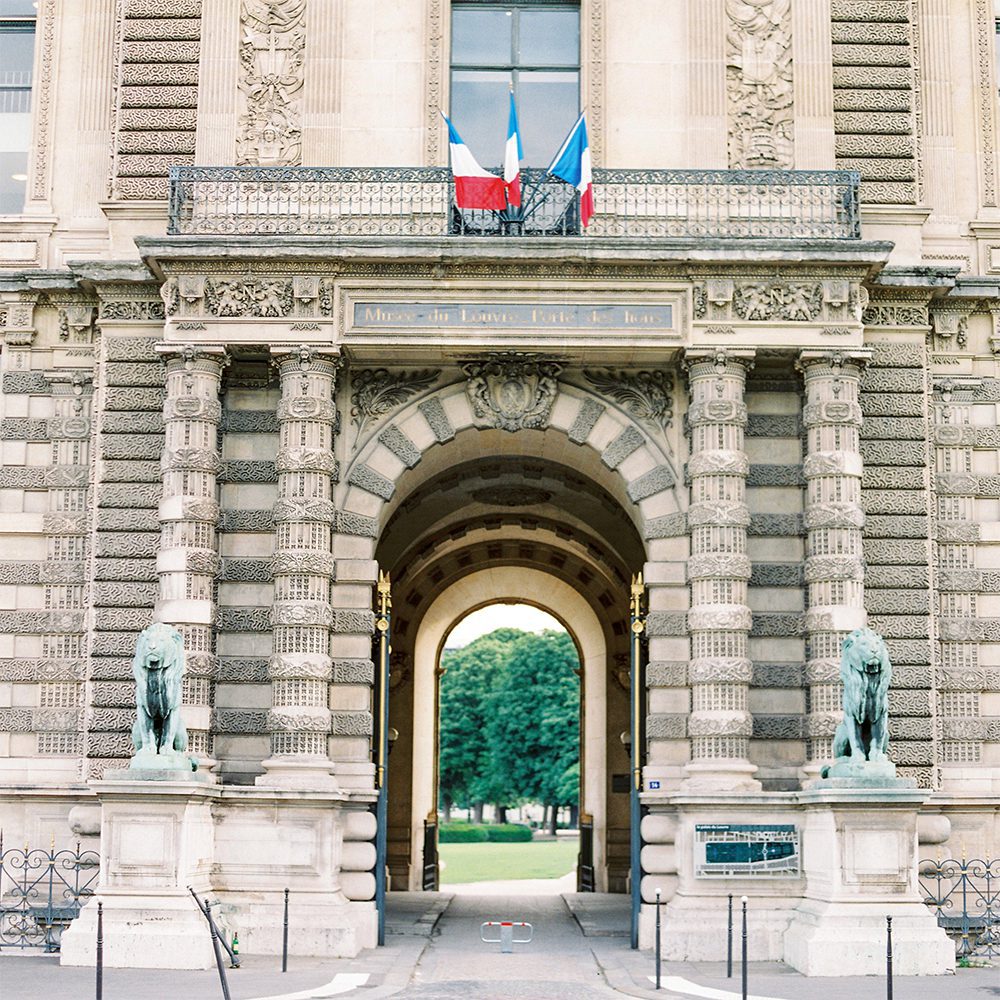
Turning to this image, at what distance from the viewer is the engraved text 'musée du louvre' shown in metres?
24.0

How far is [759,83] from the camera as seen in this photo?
84.6 ft

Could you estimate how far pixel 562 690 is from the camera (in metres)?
93.0

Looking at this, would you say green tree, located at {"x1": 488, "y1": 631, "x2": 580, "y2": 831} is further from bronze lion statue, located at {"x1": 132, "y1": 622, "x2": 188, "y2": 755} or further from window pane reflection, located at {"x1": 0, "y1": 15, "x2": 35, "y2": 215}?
bronze lion statue, located at {"x1": 132, "y1": 622, "x2": 188, "y2": 755}

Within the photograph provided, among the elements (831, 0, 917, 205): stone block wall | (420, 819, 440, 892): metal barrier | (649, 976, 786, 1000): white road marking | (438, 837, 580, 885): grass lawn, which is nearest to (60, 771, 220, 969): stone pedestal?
(649, 976, 786, 1000): white road marking

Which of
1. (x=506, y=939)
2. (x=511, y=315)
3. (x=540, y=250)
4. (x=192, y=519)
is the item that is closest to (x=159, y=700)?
(x=192, y=519)

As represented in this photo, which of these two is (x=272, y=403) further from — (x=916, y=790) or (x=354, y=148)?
(x=916, y=790)

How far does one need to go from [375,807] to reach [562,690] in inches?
2727

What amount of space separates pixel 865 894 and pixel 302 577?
905 cm

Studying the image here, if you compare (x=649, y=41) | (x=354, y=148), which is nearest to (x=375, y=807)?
(x=354, y=148)

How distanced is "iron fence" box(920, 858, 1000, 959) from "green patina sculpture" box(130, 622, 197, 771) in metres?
10.7

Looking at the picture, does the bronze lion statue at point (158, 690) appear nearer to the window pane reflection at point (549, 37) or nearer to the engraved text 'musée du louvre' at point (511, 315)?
the engraved text 'musée du louvre' at point (511, 315)

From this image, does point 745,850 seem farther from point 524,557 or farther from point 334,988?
point 524,557

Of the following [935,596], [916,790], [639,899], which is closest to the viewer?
[916,790]

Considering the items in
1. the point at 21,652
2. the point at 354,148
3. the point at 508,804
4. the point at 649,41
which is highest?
the point at 649,41
